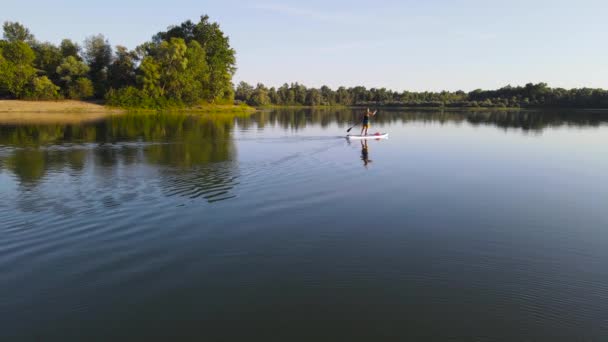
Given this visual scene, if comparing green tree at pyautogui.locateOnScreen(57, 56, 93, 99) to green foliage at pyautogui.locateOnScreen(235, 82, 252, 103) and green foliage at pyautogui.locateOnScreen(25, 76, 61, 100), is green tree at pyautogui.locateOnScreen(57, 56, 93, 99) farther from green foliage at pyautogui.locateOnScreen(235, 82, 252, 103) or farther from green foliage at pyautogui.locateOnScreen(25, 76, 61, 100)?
green foliage at pyautogui.locateOnScreen(235, 82, 252, 103)

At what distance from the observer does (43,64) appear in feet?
266

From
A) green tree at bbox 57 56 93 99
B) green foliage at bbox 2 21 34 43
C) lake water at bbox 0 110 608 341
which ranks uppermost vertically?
green foliage at bbox 2 21 34 43

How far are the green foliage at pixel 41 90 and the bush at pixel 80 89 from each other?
10.5ft

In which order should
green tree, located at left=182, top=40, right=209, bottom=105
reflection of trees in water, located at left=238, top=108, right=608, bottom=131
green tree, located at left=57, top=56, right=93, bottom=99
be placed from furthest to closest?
green tree, located at left=182, top=40, right=209, bottom=105
green tree, located at left=57, top=56, right=93, bottom=99
reflection of trees in water, located at left=238, top=108, right=608, bottom=131

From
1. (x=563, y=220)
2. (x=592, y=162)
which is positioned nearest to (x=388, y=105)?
(x=592, y=162)

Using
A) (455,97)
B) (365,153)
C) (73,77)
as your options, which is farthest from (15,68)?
(455,97)

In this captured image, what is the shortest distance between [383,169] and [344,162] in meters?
2.57

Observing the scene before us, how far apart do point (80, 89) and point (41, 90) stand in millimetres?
7026

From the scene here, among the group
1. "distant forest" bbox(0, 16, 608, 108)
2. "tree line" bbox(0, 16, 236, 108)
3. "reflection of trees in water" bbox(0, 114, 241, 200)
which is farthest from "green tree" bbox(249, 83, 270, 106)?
"reflection of trees in water" bbox(0, 114, 241, 200)

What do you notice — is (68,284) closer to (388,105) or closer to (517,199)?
(517,199)

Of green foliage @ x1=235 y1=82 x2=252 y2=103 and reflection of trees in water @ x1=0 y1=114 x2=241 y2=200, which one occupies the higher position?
green foliage @ x1=235 y1=82 x2=252 y2=103

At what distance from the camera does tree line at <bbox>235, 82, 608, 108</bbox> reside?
140 metres

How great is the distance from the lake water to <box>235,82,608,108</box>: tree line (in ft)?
390

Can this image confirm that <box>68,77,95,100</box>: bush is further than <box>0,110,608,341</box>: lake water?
Yes
